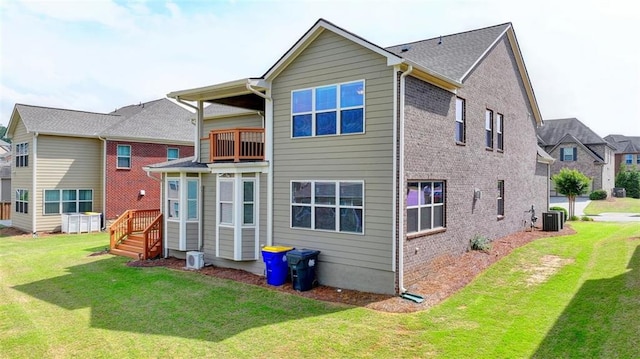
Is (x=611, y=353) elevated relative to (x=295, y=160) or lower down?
lower down

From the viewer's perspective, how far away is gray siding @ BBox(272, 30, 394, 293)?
34.6ft

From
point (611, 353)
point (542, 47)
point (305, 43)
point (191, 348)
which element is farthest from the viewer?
point (542, 47)

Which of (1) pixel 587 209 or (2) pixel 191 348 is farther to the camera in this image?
(1) pixel 587 209

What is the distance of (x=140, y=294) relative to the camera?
35.8ft

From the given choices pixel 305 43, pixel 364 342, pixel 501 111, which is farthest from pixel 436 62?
pixel 364 342

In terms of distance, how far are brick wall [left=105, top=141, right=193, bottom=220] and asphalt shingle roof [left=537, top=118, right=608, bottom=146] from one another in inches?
1744

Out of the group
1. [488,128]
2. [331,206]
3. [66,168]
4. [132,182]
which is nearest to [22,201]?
[66,168]

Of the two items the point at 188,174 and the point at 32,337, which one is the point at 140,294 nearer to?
the point at 32,337

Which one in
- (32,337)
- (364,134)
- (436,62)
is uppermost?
(436,62)

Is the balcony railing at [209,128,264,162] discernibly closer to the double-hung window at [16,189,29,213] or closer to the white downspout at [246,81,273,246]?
the white downspout at [246,81,273,246]

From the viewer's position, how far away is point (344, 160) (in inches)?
441

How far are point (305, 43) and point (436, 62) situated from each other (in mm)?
5749

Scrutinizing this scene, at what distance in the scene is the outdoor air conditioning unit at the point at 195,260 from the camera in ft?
45.1

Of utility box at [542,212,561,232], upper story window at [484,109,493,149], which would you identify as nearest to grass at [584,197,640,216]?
utility box at [542,212,561,232]
